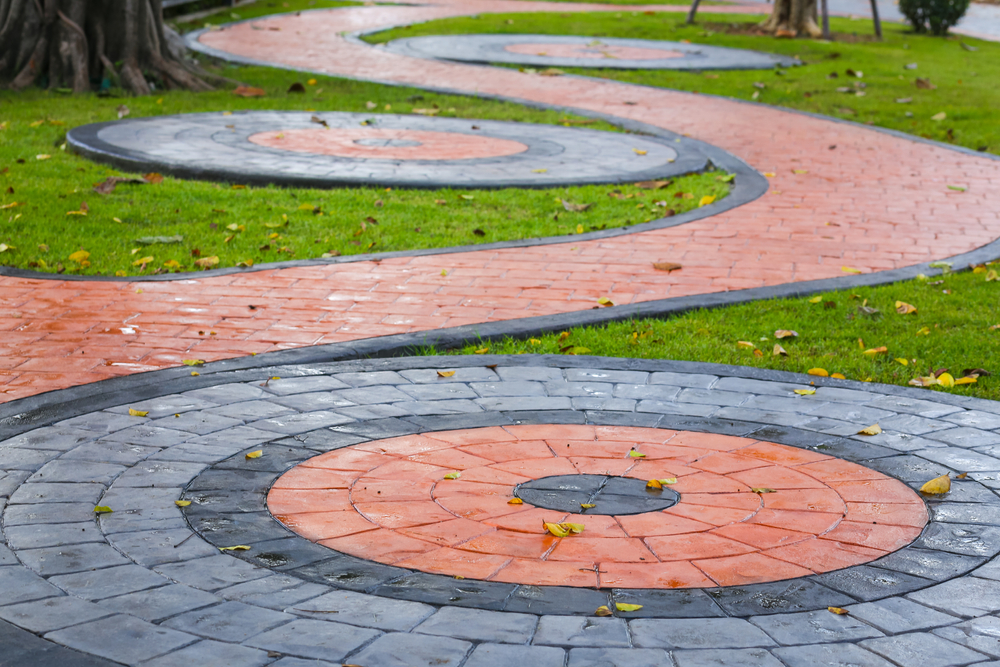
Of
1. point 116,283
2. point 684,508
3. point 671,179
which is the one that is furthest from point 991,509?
point 671,179

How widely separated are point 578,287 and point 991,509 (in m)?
2.78

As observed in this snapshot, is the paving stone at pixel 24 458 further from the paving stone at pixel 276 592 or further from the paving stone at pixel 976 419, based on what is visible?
the paving stone at pixel 976 419

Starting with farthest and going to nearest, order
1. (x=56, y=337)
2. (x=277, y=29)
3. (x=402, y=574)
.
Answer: (x=277, y=29) → (x=56, y=337) → (x=402, y=574)

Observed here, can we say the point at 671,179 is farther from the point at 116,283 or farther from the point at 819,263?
the point at 116,283

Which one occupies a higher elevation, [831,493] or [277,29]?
[277,29]

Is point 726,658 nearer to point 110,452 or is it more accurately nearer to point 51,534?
point 51,534

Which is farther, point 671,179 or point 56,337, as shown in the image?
point 671,179

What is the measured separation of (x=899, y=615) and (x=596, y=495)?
94cm

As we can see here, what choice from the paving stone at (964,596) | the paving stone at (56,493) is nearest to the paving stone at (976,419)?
the paving stone at (964,596)

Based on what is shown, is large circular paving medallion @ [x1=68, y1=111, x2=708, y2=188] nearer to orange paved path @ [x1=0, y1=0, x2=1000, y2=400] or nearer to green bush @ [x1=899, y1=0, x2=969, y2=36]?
orange paved path @ [x1=0, y1=0, x2=1000, y2=400]

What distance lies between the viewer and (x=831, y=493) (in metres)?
3.29

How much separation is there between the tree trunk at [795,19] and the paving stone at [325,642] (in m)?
18.0

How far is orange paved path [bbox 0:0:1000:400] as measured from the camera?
4691 mm

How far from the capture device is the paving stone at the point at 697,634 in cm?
240
